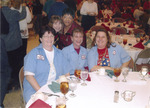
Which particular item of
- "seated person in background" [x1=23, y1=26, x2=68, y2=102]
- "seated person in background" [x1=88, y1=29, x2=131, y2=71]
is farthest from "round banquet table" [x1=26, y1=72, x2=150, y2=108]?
"seated person in background" [x1=88, y1=29, x2=131, y2=71]

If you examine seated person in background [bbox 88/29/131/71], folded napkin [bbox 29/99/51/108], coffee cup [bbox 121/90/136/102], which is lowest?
folded napkin [bbox 29/99/51/108]

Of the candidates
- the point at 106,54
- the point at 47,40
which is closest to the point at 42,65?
the point at 47,40

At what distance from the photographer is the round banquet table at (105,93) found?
1.54 m

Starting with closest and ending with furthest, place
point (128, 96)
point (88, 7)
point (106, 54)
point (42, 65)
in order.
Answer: point (128, 96)
point (42, 65)
point (106, 54)
point (88, 7)

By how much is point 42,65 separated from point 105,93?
81cm

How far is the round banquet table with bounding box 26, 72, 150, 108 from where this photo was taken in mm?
1539

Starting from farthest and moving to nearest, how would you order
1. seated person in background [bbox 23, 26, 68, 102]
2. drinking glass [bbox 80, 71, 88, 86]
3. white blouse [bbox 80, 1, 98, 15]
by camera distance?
white blouse [bbox 80, 1, 98, 15]
seated person in background [bbox 23, 26, 68, 102]
drinking glass [bbox 80, 71, 88, 86]

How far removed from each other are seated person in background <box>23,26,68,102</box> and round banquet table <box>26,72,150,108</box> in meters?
0.33

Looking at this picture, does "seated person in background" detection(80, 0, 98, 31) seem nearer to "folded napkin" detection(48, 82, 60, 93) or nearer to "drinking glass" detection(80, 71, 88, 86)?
"drinking glass" detection(80, 71, 88, 86)

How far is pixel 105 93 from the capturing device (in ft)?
5.61

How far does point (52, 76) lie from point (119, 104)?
92 cm

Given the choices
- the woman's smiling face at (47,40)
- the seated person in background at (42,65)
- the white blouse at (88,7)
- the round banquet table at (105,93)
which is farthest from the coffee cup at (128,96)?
the white blouse at (88,7)

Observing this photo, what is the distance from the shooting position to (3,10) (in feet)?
9.32

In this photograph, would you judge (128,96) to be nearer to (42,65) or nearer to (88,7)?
(42,65)
